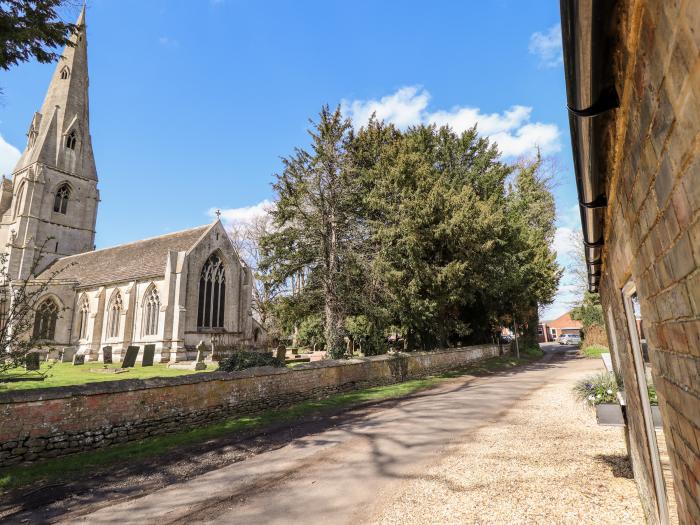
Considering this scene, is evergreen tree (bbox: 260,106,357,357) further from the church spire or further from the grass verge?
the church spire

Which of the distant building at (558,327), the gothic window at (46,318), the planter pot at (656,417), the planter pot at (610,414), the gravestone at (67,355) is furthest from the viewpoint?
the distant building at (558,327)

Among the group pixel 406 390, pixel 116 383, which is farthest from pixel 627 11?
pixel 406 390

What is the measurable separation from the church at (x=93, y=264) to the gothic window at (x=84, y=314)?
0.29ft

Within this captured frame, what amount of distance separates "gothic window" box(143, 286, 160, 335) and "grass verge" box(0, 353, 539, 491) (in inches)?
816

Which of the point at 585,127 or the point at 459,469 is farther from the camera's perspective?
the point at 459,469

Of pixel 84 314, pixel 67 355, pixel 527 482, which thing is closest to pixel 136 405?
pixel 527 482

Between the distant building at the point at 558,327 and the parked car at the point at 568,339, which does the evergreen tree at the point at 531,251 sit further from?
the distant building at the point at 558,327

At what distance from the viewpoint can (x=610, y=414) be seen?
4.98 m

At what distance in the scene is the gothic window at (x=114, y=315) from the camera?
31031 millimetres

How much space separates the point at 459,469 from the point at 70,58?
55752mm

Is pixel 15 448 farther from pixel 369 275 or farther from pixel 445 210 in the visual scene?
pixel 445 210

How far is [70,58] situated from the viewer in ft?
140

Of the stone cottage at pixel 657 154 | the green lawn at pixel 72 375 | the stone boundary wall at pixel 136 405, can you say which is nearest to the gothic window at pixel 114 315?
the green lawn at pixel 72 375

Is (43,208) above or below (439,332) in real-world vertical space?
above
